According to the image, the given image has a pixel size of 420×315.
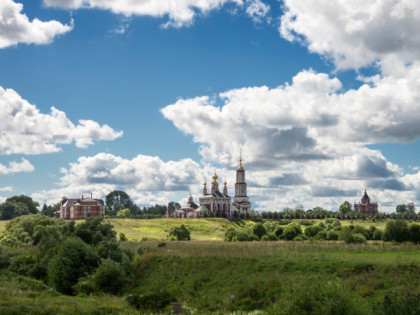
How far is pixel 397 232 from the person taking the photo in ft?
154

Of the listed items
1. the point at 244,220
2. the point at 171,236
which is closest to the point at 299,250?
the point at 171,236

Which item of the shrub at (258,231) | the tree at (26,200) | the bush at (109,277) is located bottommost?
the bush at (109,277)

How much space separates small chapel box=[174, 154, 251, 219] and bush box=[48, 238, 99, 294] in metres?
113

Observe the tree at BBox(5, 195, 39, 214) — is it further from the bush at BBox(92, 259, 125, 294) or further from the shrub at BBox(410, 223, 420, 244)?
the shrub at BBox(410, 223, 420, 244)

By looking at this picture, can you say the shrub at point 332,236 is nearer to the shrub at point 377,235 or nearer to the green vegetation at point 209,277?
the shrub at point 377,235

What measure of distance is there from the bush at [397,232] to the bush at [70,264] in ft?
101

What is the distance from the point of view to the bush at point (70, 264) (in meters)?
38.9

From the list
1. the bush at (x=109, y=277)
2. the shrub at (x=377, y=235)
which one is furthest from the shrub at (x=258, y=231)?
the bush at (x=109, y=277)

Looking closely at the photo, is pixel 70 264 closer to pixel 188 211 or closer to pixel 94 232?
pixel 94 232

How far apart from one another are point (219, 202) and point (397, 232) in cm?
12044

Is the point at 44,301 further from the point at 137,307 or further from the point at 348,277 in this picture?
the point at 348,277

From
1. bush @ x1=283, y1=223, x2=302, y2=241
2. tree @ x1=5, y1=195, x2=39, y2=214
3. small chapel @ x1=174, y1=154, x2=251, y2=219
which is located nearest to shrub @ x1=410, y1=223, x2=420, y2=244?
bush @ x1=283, y1=223, x2=302, y2=241

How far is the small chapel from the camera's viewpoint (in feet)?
533

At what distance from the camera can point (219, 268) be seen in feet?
119
